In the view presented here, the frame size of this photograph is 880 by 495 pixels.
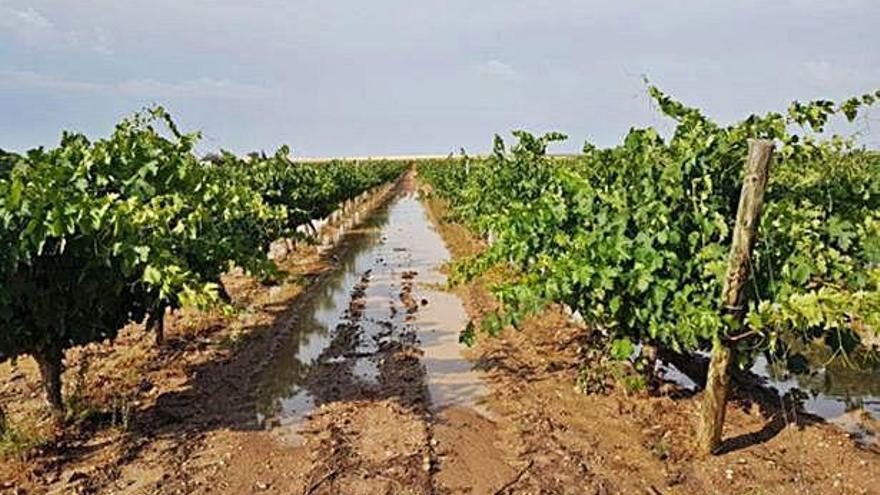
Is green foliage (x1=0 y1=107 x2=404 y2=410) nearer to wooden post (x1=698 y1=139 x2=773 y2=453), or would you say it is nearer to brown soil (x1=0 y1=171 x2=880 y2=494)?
brown soil (x1=0 y1=171 x2=880 y2=494)

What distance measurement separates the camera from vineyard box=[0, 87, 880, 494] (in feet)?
19.2

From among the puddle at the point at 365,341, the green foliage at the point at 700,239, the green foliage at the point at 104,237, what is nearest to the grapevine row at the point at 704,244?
the green foliage at the point at 700,239

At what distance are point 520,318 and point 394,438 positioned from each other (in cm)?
163

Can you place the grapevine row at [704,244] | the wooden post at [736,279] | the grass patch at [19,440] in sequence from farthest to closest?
the grass patch at [19,440]
the grapevine row at [704,244]
the wooden post at [736,279]

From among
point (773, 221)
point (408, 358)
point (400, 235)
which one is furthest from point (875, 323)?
point (400, 235)

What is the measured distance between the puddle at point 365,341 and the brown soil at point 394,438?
4.1 inches

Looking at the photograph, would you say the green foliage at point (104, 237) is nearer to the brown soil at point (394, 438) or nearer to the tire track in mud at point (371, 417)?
the brown soil at point (394, 438)

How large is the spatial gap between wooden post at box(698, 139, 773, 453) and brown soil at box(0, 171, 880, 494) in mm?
344

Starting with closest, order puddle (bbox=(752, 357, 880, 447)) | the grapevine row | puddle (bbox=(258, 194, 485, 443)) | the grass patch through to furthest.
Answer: the grapevine row, the grass patch, puddle (bbox=(752, 357, 880, 447)), puddle (bbox=(258, 194, 485, 443))

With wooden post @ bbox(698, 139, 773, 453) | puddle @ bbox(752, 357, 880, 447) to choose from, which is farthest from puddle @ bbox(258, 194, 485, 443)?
puddle @ bbox(752, 357, 880, 447)

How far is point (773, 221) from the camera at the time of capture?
596 centimetres

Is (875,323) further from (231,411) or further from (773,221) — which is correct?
(231,411)

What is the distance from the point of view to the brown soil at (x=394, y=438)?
5.93 m

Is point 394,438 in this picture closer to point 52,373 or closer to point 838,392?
point 52,373
